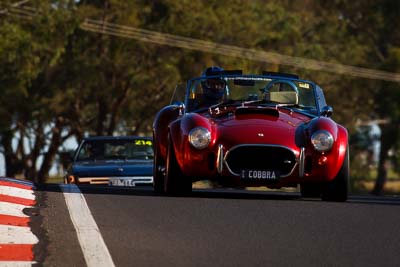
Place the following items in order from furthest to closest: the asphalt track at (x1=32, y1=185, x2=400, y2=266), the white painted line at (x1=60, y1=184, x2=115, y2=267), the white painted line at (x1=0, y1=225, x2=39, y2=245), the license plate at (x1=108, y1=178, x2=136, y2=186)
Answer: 1. the license plate at (x1=108, y1=178, x2=136, y2=186)
2. the white painted line at (x1=0, y1=225, x2=39, y2=245)
3. the asphalt track at (x1=32, y1=185, x2=400, y2=266)
4. the white painted line at (x1=60, y1=184, x2=115, y2=267)

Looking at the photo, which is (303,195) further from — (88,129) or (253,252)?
(88,129)

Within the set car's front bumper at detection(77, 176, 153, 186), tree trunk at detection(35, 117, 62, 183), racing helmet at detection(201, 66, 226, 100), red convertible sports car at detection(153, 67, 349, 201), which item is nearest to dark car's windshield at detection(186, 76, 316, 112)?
racing helmet at detection(201, 66, 226, 100)

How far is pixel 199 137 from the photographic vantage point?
1331cm

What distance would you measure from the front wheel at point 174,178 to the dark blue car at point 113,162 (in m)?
6.11

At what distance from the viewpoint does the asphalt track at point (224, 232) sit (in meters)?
8.05

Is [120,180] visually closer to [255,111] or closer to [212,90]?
[212,90]

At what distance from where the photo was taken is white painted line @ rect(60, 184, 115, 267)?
305 inches

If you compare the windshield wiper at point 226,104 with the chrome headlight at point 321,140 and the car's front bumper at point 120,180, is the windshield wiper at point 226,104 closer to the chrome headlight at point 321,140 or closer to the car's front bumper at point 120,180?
the chrome headlight at point 321,140

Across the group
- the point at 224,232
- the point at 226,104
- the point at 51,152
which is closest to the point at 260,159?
the point at 226,104

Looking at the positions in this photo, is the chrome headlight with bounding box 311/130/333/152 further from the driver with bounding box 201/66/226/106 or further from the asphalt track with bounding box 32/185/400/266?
the driver with bounding box 201/66/226/106

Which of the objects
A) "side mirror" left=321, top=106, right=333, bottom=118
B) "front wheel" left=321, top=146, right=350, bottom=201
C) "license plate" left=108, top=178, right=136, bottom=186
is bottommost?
"license plate" left=108, top=178, right=136, bottom=186

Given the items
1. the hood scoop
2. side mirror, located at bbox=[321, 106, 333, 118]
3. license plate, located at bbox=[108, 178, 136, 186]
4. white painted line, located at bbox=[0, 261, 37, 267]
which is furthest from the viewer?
license plate, located at bbox=[108, 178, 136, 186]

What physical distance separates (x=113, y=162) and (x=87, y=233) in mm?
11542

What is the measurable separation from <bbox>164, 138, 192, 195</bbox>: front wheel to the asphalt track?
0.74 meters
